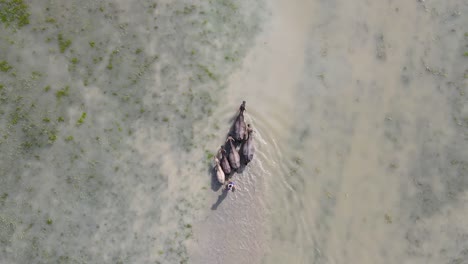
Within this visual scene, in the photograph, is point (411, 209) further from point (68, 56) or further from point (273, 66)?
point (68, 56)

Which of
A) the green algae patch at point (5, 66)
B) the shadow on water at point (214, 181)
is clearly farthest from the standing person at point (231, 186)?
the green algae patch at point (5, 66)

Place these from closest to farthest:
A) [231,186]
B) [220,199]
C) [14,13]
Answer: [231,186] → [220,199] → [14,13]

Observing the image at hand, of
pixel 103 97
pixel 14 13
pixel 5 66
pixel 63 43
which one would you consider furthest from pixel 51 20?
pixel 103 97

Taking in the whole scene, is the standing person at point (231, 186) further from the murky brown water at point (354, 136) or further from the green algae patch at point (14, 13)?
the green algae patch at point (14, 13)

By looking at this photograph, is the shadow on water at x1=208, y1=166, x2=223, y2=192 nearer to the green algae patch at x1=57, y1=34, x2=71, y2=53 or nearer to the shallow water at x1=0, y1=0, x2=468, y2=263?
the shallow water at x1=0, y1=0, x2=468, y2=263

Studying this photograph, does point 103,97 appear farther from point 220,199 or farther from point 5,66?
point 220,199

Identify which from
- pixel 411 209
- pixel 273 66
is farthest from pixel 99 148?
pixel 411 209
